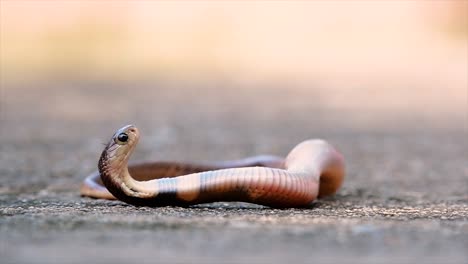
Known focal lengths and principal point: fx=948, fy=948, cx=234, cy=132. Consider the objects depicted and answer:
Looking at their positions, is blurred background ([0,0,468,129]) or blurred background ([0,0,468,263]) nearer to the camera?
blurred background ([0,0,468,263])

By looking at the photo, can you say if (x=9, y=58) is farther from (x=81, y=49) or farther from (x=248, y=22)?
(x=248, y=22)

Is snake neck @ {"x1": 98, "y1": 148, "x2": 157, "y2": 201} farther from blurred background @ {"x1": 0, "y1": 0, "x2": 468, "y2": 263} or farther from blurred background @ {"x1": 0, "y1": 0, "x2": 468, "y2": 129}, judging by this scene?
blurred background @ {"x1": 0, "y1": 0, "x2": 468, "y2": 129}

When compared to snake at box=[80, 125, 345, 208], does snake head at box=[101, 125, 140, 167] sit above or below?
above

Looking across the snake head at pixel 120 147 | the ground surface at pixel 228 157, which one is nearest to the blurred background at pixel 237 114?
the ground surface at pixel 228 157

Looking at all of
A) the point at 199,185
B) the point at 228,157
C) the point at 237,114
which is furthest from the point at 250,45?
the point at 199,185

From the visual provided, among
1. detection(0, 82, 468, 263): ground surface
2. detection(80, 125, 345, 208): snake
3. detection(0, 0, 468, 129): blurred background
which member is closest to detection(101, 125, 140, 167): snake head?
detection(80, 125, 345, 208): snake

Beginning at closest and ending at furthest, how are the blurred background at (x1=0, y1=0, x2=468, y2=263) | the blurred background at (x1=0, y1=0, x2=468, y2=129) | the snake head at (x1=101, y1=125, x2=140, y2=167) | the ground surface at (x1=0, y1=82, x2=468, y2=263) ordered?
the ground surface at (x1=0, y1=82, x2=468, y2=263) < the blurred background at (x1=0, y1=0, x2=468, y2=263) < the snake head at (x1=101, y1=125, x2=140, y2=167) < the blurred background at (x1=0, y1=0, x2=468, y2=129)

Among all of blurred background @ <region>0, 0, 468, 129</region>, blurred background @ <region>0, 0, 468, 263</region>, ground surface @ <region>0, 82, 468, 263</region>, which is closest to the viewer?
ground surface @ <region>0, 82, 468, 263</region>
